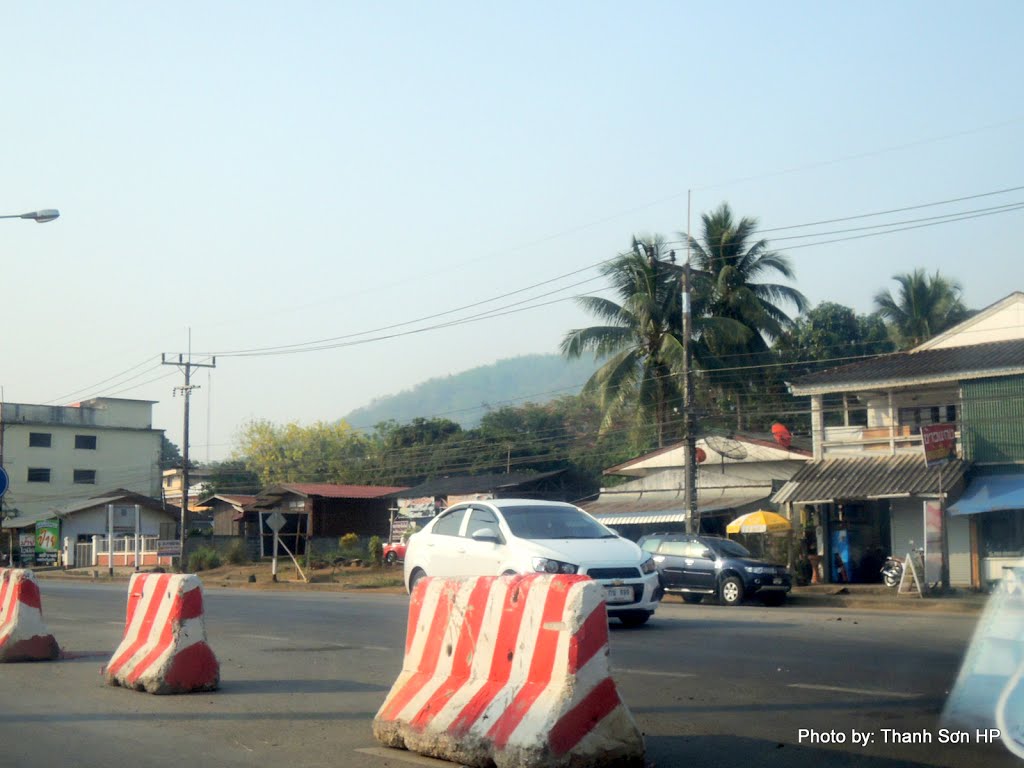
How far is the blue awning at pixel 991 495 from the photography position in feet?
86.9

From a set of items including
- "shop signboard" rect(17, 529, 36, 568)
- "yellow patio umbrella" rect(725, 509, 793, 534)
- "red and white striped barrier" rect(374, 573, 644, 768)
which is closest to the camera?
"red and white striped barrier" rect(374, 573, 644, 768)

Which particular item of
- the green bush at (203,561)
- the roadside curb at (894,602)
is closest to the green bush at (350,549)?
the green bush at (203,561)

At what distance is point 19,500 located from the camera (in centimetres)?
7706

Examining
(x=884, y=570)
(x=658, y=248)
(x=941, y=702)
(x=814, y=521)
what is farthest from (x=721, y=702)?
(x=658, y=248)

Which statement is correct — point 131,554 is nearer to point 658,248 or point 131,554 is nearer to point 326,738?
point 658,248

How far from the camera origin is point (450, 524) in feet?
45.2

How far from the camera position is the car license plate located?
40.6 feet

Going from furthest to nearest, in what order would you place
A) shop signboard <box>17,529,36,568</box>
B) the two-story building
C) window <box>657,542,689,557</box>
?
shop signboard <box>17,529,36,568</box> < the two-story building < window <box>657,542,689,557</box>

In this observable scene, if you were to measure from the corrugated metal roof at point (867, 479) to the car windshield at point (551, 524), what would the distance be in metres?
17.5

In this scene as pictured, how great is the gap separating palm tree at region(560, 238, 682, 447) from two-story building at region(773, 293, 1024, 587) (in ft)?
26.7

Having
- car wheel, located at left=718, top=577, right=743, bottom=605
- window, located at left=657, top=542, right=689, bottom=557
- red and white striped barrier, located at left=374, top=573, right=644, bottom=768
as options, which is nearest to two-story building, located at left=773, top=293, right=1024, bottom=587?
car wheel, located at left=718, top=577, right=743, bottom=605

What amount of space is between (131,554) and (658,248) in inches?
1240

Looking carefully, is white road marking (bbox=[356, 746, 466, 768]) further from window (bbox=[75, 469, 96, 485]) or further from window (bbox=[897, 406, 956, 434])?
A: window (bbox=[75, 469, 96, 485])

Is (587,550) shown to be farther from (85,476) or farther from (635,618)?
(85,476)
